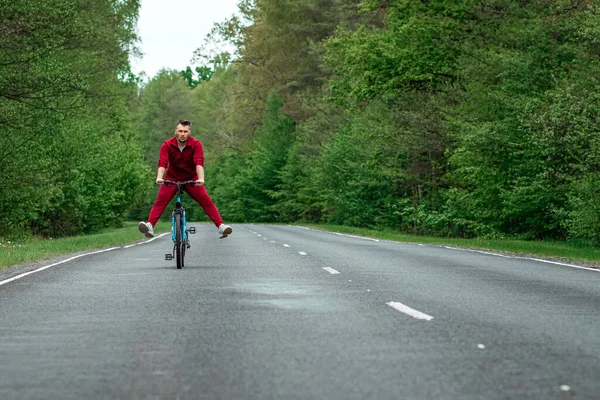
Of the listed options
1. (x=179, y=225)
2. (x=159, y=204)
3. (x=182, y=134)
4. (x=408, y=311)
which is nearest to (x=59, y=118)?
(x=159, y=204)

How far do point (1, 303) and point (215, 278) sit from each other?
12.9ft

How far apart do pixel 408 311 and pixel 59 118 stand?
18.9 m

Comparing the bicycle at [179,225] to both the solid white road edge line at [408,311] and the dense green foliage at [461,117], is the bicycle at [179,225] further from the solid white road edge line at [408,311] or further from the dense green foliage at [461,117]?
the dense green foliage at [461,117]

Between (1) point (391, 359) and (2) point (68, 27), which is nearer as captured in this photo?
(1) point (391, 359)

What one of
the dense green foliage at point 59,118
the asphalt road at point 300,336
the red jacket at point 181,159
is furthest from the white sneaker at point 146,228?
the dense green foliage at point 59,118

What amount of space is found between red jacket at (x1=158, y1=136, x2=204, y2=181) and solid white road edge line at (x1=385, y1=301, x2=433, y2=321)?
20.1 feet

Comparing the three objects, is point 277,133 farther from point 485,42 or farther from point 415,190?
point 485,42

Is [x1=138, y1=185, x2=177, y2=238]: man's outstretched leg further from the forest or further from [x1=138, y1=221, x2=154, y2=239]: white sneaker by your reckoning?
the forest

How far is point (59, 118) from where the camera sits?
26.8 meters

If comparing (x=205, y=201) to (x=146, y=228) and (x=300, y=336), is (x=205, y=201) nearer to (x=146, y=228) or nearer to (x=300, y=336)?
(x=146, y=228)

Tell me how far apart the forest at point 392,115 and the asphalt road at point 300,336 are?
38.5 ft

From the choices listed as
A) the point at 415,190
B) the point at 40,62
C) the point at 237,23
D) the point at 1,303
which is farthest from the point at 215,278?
the point at 237,23

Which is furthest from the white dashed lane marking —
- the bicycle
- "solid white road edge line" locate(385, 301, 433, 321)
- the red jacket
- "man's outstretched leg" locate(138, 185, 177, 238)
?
"solid white road edge line" locate(385, 301, 433, 321)

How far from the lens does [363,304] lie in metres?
10.6
